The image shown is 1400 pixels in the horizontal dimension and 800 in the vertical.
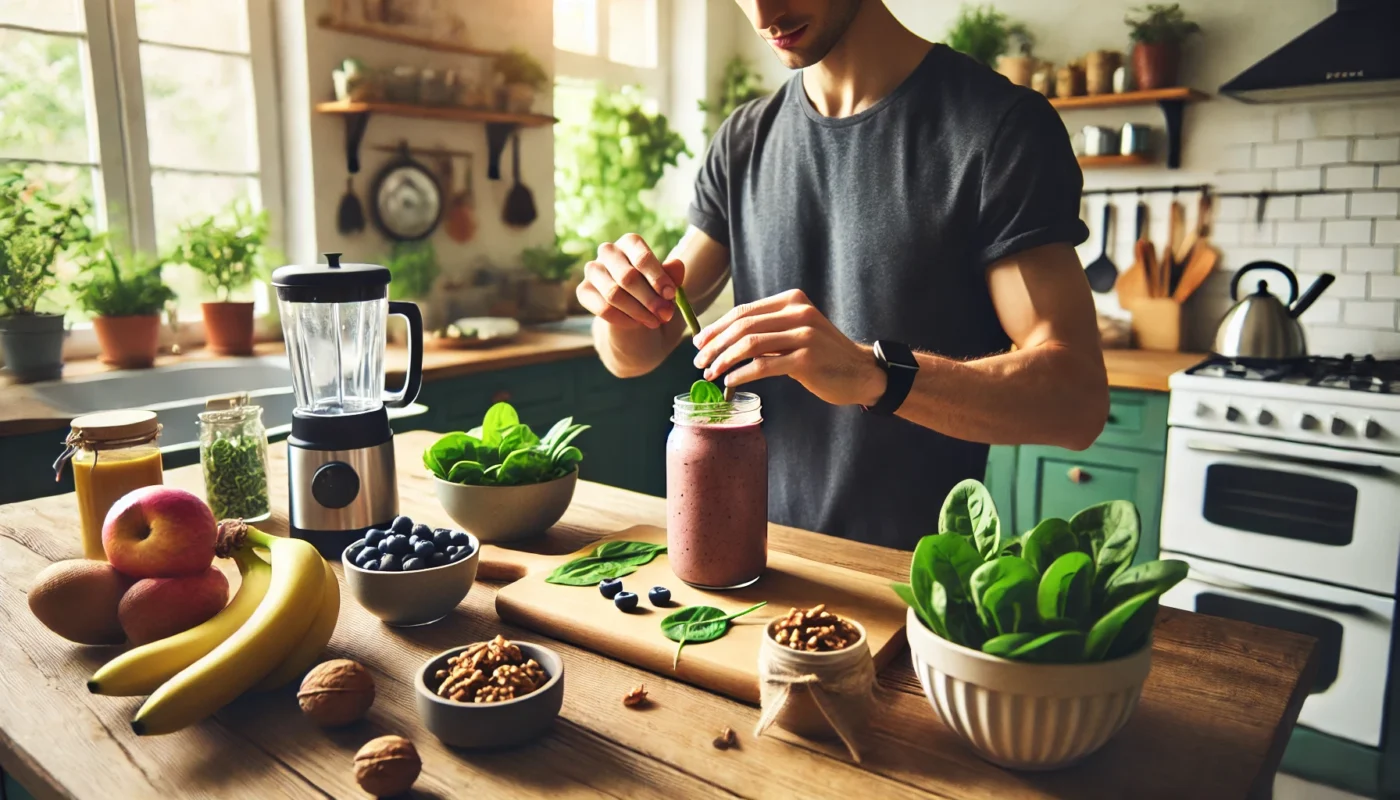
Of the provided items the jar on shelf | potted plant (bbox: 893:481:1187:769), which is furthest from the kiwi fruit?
potted plant (bbox: 893:481:1187:769)

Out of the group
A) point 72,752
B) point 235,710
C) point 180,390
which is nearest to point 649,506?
point 235,710

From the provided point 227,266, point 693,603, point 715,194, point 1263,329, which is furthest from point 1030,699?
point 227,266

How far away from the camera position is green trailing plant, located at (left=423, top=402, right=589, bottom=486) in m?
1.28

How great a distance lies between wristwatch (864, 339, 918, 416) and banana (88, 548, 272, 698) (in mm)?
726

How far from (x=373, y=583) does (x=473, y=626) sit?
122mm

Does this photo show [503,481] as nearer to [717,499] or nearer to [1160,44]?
[717,499]

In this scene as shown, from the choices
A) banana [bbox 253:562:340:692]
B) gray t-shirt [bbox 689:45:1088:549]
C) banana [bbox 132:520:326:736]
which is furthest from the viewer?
gray t-shirt [bbox 689:45:1088:549]

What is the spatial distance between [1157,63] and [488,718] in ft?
10.8

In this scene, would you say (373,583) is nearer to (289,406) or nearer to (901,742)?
(901,742)

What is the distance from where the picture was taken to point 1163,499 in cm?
276

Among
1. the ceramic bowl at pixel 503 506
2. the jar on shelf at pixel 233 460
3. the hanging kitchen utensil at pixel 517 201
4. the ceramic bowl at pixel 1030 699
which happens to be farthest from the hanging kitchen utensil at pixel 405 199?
the ceramic bowl at pixel 1030 699

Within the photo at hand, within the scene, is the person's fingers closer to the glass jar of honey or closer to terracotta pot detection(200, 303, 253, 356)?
the glass jar of honey

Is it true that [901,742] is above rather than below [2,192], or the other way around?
below

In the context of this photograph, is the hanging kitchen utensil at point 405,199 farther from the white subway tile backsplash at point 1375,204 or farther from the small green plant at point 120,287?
the white subway tile backsplash at point 1375,204
